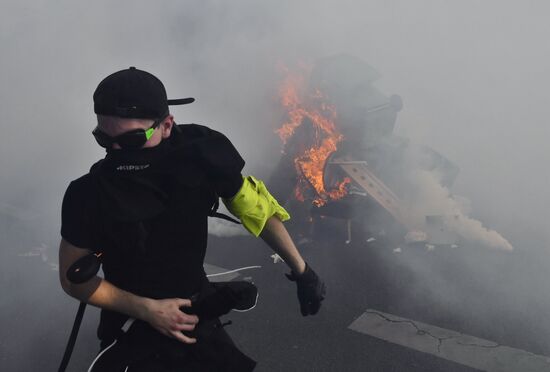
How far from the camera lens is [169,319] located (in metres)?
1.73

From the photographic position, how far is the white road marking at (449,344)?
12.1 feet

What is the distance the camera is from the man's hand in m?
1.73

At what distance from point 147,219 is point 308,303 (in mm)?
829

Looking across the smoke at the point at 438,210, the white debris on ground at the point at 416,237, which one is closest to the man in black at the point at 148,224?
the white debris on ground at the point at 416,237

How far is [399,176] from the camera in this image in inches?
260

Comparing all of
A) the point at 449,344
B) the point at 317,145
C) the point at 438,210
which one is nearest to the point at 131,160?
the point at 449,344

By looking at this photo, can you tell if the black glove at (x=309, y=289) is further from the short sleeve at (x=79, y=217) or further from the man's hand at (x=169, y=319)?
the short sleeve at (x=79, y=217)

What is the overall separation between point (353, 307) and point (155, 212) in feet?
10.6

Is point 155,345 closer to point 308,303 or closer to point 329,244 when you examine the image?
point 308,303

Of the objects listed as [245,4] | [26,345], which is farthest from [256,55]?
[26,345]

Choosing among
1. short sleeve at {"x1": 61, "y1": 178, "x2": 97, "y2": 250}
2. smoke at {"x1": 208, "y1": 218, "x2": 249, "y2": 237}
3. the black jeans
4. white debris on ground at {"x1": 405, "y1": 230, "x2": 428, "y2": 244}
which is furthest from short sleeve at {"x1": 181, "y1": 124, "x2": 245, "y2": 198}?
smoke at {"x1": 208, "y1": 218, "x2": 249, "y2": 237}

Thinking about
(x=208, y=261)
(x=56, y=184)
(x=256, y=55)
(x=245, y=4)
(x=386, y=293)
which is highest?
(x=245, y=4)

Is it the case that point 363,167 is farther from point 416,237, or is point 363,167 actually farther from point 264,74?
point 264,74

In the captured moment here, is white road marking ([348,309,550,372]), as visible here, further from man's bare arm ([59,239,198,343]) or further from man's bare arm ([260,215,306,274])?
man's bare arm ([59,239,198,343])
